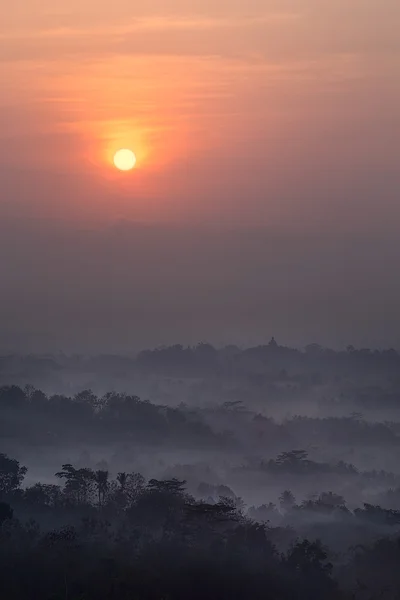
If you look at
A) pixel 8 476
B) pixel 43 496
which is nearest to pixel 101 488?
pixel 43 496

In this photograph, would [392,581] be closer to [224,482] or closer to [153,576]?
[153,576]

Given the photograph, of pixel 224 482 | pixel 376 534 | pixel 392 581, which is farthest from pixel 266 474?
pixel 392 581

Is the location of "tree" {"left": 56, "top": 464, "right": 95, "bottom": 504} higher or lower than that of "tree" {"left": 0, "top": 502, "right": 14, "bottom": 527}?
higher

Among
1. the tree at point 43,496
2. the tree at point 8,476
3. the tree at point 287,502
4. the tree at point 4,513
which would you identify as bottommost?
the tree at point 4,513

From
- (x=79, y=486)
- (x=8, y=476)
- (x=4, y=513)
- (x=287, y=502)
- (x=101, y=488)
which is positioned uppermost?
(x=287, y=502)

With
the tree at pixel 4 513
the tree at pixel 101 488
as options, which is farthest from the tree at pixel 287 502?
the tree at pixel 4 513

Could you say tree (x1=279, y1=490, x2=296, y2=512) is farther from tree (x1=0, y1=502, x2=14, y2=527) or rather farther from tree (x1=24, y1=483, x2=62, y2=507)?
tree (x1=0, y1=502, x2=14, y2=527)

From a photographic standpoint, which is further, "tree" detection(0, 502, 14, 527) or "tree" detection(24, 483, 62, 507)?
"tree" detection(24, 483, 62, 507)

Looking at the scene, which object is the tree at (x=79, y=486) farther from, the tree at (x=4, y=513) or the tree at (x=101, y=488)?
the tree at (x=4, y=513)

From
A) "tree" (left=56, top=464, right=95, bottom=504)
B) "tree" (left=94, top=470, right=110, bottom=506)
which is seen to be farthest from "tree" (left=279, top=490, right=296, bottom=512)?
"tree" (left=94, top=470, right=110, bottom=506)

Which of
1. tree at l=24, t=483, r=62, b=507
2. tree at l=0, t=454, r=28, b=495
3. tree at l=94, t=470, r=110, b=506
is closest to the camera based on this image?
tree at l=24, t=483, r=62, b=507

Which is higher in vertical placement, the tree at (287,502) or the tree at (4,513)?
the tree at (287,502)

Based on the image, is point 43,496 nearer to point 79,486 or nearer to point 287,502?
point 79,486

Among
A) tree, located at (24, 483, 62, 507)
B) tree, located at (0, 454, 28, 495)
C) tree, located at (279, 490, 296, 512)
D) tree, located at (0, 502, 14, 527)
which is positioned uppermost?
tree, located at (279, 490, 296, 512)
